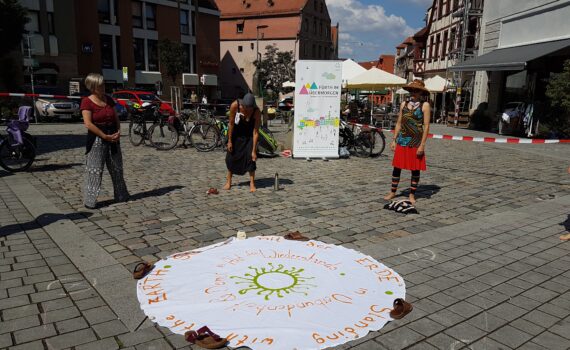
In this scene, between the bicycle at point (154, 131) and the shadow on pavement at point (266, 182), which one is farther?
the bicycle at point (154, 131)

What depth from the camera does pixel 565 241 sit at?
5.17 meters

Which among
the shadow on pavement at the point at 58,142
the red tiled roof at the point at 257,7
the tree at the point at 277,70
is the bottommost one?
the shadow on pavement at the point at 58,142

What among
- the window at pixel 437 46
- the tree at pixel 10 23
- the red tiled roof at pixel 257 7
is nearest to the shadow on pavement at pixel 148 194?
the tree at pixel 10 23

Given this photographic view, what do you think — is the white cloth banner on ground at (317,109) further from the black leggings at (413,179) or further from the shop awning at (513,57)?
the shop awning at (513,57)

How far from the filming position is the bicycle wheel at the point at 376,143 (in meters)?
11.7

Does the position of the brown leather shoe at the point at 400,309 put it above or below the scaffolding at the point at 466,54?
below

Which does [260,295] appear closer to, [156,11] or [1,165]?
[1,165]

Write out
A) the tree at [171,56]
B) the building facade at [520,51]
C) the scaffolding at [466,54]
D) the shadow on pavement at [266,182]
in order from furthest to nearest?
1. the tree at [171,56]
2. the scaffolding at [466,54]
3. the building facade at [520,51]
4. the shadow on pavement at [266,182]

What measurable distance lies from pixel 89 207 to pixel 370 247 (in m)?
3.95

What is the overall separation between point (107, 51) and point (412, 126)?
3837cm

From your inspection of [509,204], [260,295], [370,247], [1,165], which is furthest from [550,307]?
[1,165]

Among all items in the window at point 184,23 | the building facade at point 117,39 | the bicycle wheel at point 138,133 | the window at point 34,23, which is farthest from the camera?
the window at point 184,23

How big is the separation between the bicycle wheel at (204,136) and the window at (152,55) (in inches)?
1315

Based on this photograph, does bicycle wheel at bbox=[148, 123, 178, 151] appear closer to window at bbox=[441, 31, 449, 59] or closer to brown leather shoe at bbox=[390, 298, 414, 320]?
brown leather shoe at bbox=[390, 298, 414, 320]
